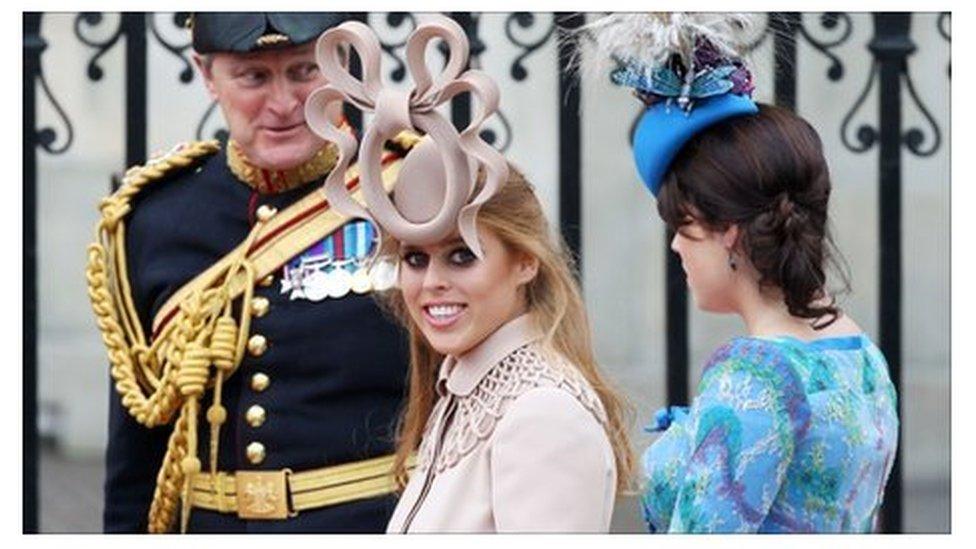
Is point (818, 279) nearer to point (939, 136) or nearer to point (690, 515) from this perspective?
point (690, 515)

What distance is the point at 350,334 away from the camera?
4.85 meters

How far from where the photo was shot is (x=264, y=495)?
485 cm

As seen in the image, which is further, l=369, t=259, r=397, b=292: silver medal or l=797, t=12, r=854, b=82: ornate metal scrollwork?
l=797, t=12, r=854, b=82: ornate metal scrollwork

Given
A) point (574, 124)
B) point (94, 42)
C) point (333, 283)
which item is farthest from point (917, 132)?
point (333, 283)

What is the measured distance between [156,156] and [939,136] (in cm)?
185

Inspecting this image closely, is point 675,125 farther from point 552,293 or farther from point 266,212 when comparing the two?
point 266,212

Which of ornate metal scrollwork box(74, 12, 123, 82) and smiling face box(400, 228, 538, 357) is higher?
ornate metal scrollwork box(74, 12, 123, 82)

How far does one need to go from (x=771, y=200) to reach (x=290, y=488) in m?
1.24

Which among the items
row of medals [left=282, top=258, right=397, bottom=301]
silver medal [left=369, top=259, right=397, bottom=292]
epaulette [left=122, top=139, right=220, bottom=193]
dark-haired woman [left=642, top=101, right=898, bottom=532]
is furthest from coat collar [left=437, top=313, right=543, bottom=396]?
epaulette [left=122, top=139, right=220, bottom=193]

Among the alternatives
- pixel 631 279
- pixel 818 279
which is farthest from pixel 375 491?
pixel 631 279

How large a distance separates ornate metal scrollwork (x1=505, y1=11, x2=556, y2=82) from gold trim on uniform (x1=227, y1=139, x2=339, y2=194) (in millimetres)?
1147

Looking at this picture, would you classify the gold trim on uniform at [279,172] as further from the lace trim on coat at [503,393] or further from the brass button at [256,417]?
the lace trim on coat at [503,393]

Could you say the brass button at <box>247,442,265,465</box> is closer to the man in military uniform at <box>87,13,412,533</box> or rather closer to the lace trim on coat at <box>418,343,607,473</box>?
the man in military uniform at <box>87,13,412,533</box>

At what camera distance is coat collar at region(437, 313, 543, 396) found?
13.4ft
